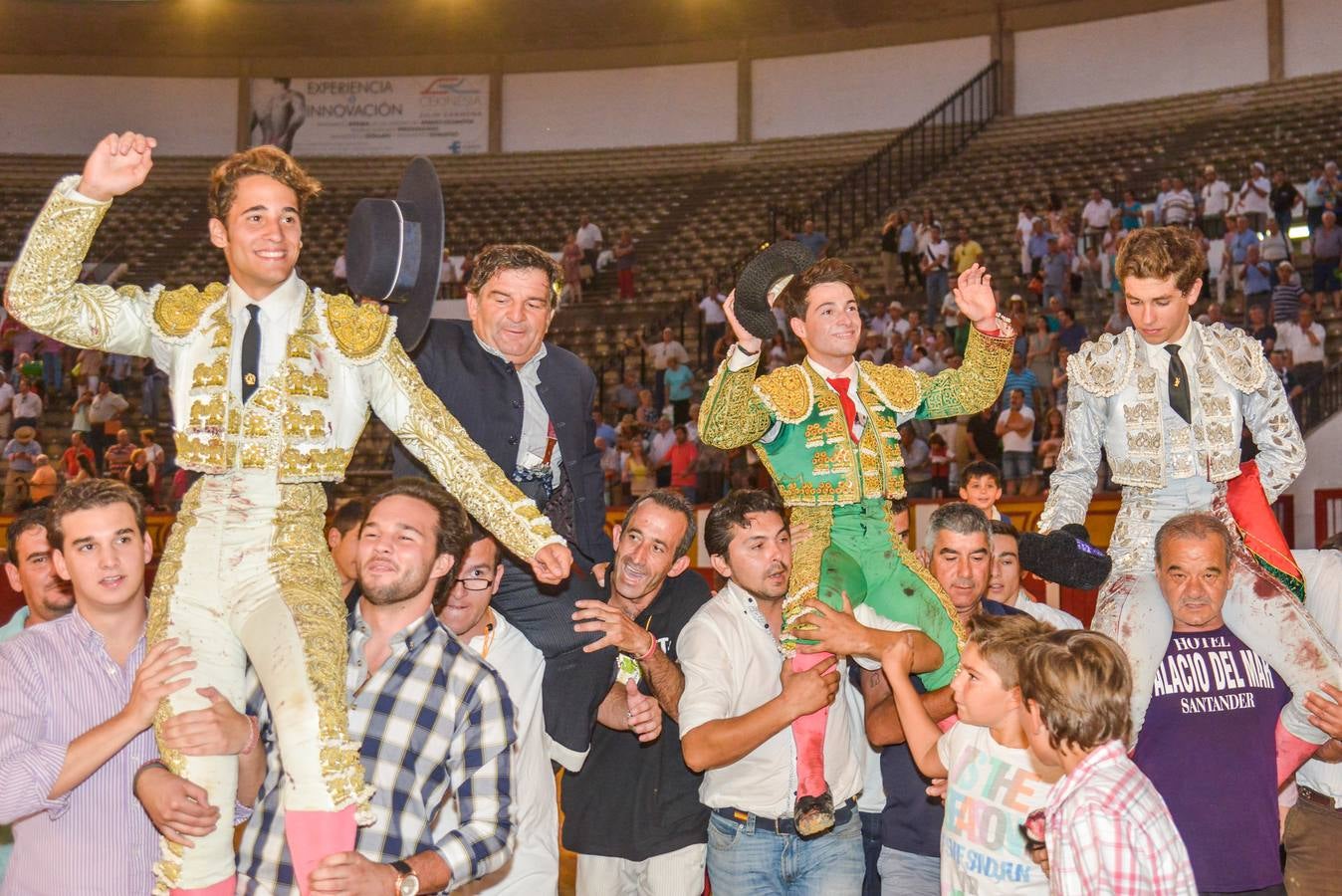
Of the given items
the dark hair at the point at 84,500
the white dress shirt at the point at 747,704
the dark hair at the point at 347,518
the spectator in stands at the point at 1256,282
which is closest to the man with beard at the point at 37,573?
the dark hair at the point at 84,500

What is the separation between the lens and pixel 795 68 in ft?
77.3

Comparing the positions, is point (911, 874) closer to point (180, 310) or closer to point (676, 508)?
point (676, 508)

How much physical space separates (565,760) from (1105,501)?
24.9 ft

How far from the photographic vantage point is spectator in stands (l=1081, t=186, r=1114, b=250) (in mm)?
16781

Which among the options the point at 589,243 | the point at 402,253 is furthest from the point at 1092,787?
the point at 589,243

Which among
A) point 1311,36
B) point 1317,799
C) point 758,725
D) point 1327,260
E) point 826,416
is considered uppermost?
point 1311,36

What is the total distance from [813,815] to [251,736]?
5.77ft

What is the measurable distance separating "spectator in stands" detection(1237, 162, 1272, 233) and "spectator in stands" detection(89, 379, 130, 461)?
13.2 m

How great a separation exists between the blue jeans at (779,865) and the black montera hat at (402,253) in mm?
1909

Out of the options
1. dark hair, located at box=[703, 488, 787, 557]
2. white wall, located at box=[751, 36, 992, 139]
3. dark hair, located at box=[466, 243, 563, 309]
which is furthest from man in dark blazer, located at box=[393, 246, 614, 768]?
white wall, located at box=[751, 36, 992, 139]

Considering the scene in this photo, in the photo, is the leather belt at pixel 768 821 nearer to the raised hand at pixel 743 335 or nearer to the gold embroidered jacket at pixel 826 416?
the gold embroidered jacket at pixel 826 416

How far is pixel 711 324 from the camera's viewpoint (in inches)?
695

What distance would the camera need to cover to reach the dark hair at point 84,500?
3857mm

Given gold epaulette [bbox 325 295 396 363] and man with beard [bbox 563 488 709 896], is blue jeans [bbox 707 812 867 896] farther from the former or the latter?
gold epaulette [bbox 325 295 396 363]
